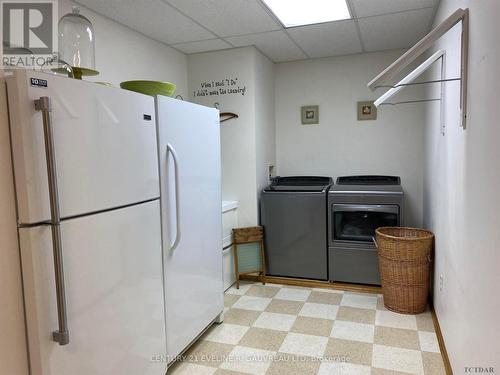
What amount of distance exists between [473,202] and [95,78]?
2.33m

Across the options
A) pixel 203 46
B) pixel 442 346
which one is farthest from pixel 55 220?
pixel 203 46

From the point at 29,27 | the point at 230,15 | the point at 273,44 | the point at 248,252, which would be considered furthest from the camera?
the point at 248,252

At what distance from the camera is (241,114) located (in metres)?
3.56

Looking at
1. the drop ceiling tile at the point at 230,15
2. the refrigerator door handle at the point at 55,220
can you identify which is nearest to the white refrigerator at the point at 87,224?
the refrigerator door handle at the point at 55,220

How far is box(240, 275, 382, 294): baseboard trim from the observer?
3320mm

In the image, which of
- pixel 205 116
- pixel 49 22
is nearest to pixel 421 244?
pixel 205 116

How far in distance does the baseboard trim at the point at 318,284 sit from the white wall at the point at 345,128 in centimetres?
87

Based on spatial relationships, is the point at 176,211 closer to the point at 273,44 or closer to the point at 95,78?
the point at 95,78

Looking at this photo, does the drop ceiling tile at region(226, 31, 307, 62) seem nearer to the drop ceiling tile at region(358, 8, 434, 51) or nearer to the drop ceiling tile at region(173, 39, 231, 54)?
the drop ceiling tile at region(173, 39, 231, 54)

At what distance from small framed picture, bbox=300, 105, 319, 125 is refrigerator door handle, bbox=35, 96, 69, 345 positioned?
3.05 m

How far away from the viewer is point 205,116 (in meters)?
2.48

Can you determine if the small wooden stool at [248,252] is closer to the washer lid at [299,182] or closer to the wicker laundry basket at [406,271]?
the washer lid at [299,182]

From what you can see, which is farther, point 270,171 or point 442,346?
A: point 270,171

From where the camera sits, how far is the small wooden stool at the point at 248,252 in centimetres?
348
